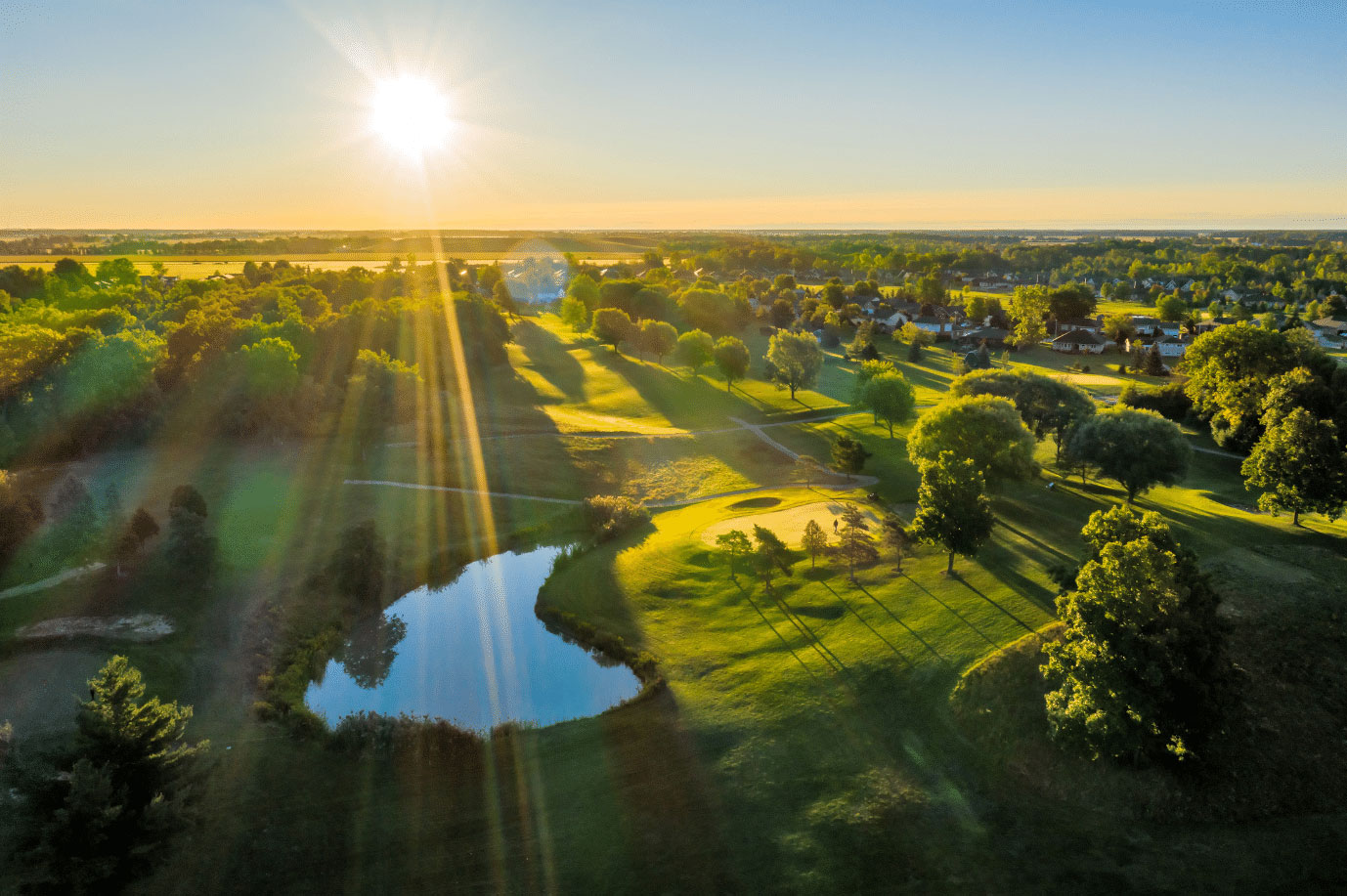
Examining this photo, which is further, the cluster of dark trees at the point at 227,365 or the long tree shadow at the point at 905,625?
the cluster of dark trees at the point at 227,365

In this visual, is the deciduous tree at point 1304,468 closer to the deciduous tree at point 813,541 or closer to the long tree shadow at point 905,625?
the long tree shadow at point 905,625

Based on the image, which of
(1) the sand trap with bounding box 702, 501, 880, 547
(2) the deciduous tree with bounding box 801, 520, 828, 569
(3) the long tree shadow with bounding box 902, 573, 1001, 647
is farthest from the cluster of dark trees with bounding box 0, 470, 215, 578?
(3) the long tree shadow with bounding box 902, 573, 1001, 647

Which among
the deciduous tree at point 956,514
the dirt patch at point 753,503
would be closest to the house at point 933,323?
the dirt patch at point 753,503

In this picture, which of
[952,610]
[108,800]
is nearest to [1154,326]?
[952,610]

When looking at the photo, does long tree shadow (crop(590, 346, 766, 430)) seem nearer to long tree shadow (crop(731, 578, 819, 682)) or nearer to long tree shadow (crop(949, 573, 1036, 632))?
long tree shadow (crop(731, 578, 819, 682))

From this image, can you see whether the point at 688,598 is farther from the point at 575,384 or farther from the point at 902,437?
the point at 575,384

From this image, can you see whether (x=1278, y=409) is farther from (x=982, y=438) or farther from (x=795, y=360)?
(x=795, y=360)

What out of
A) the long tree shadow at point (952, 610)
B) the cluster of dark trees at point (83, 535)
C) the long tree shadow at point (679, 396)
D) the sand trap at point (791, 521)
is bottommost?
the long tree shadow at point (679, 396)
